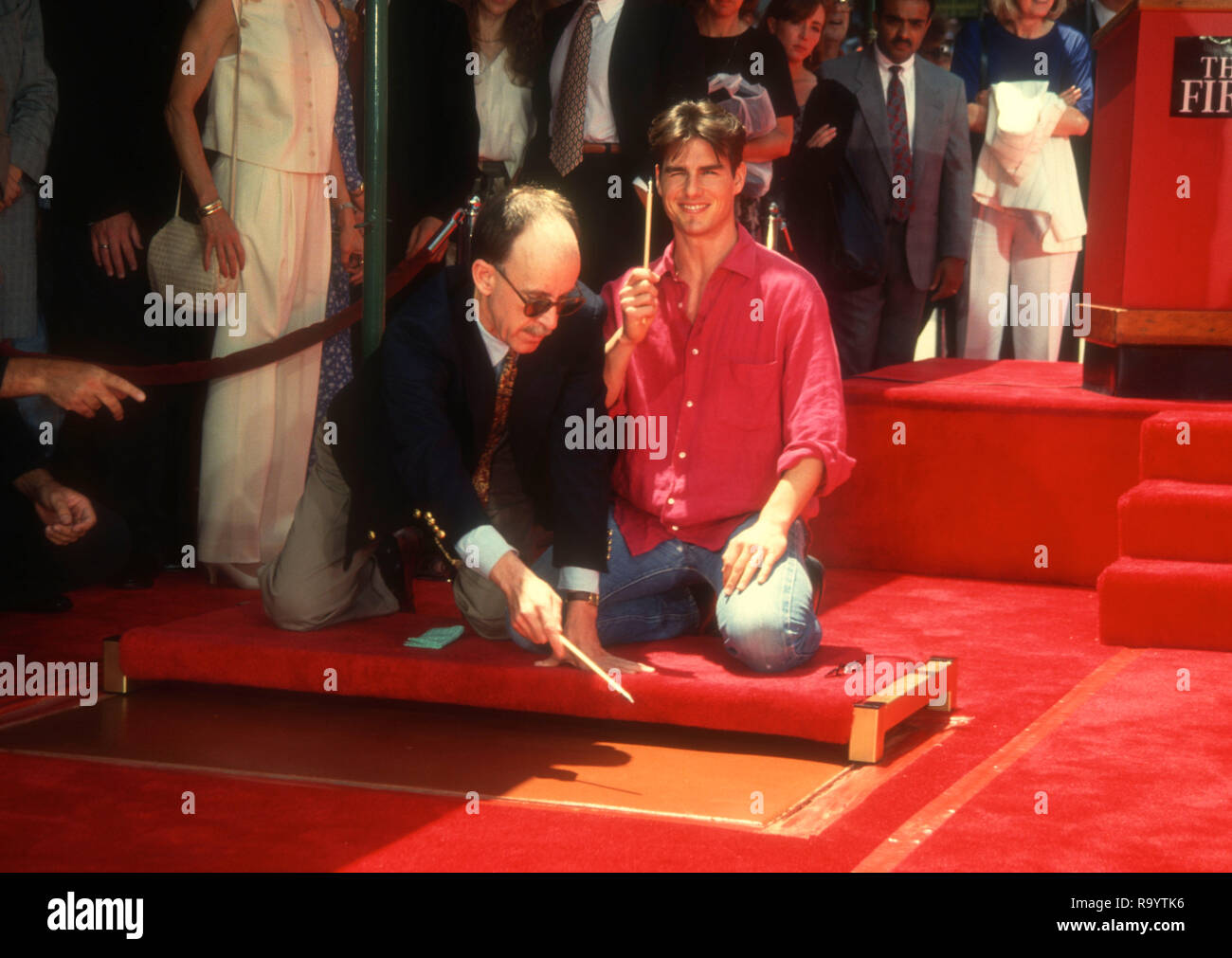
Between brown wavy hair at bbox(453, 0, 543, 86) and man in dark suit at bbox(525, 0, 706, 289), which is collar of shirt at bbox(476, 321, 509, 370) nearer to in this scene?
man in dark suit at bbox(525, 0, 706, 289)

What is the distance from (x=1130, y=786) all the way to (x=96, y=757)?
1828mm

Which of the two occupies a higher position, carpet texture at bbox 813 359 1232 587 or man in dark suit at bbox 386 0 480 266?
man in dark suit at bbox 386 0 480 266

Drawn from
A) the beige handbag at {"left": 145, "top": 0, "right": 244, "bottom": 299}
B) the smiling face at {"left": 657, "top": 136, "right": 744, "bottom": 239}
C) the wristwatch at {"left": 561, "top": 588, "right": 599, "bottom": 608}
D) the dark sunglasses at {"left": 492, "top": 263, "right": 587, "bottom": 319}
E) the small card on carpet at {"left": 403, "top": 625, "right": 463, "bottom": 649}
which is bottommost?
the small card on carpet at {"left": 403, "top": 625, "right": 463, "bottom": 649}

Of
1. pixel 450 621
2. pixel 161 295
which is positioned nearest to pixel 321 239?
pixel 161 295

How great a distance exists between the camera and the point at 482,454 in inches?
132

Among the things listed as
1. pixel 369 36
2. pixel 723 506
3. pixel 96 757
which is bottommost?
pixel 96 757

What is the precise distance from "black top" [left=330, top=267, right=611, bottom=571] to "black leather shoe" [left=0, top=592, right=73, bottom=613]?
1118 millimetres

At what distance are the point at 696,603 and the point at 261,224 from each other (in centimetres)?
178

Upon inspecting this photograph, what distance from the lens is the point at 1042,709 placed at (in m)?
3.30

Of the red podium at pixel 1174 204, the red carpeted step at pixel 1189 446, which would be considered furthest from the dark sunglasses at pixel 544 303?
the red podium at pixel 1174 204

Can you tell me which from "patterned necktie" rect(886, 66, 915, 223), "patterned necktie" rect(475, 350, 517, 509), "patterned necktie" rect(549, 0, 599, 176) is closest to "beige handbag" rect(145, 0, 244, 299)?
"patterned necktie" rect(549, 0, 599, 176)

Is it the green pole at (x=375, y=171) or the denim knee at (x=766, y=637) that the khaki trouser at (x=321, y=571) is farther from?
the denim knee at (x=766, y=637)

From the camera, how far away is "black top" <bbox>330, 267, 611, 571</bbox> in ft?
10.3

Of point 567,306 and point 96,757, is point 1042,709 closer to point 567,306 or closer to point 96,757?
point 567,306
